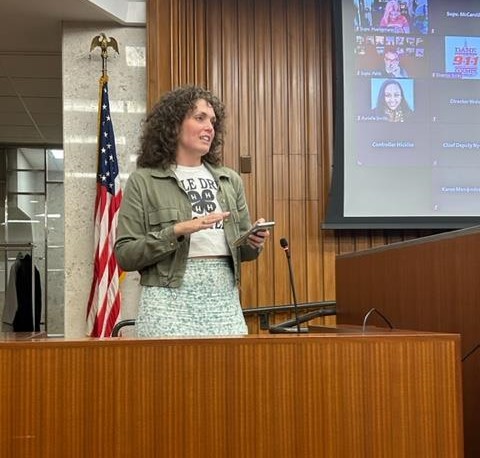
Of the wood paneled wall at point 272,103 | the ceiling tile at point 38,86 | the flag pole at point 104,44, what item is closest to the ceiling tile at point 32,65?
the ceiling tile at point 38,86

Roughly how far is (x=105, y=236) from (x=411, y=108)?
1895 millimetres

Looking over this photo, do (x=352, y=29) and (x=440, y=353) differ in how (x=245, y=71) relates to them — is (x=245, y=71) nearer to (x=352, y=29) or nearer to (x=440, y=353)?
(x=352, y=29)

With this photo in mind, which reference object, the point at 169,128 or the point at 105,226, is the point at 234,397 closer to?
the point at 169,128

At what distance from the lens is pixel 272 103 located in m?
4.26

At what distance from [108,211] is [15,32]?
138 cm

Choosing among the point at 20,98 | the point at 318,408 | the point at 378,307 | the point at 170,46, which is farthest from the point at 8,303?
the point at 318,408

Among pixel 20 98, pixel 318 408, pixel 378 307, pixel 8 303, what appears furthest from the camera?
pixel 8 303

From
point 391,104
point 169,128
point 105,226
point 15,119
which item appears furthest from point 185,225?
point 15,119

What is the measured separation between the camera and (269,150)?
4234 millimetres

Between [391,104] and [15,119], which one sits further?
[15,119]

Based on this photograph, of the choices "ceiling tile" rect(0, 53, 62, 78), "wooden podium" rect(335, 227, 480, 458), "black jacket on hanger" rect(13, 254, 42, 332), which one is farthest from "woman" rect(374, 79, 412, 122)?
"black jacket on hanger" rect(13, 254, 42, 332)

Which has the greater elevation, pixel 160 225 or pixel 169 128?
pixel 169 128

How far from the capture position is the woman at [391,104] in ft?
13.8

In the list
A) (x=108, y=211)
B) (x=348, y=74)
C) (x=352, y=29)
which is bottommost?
(x=108, y=211)
